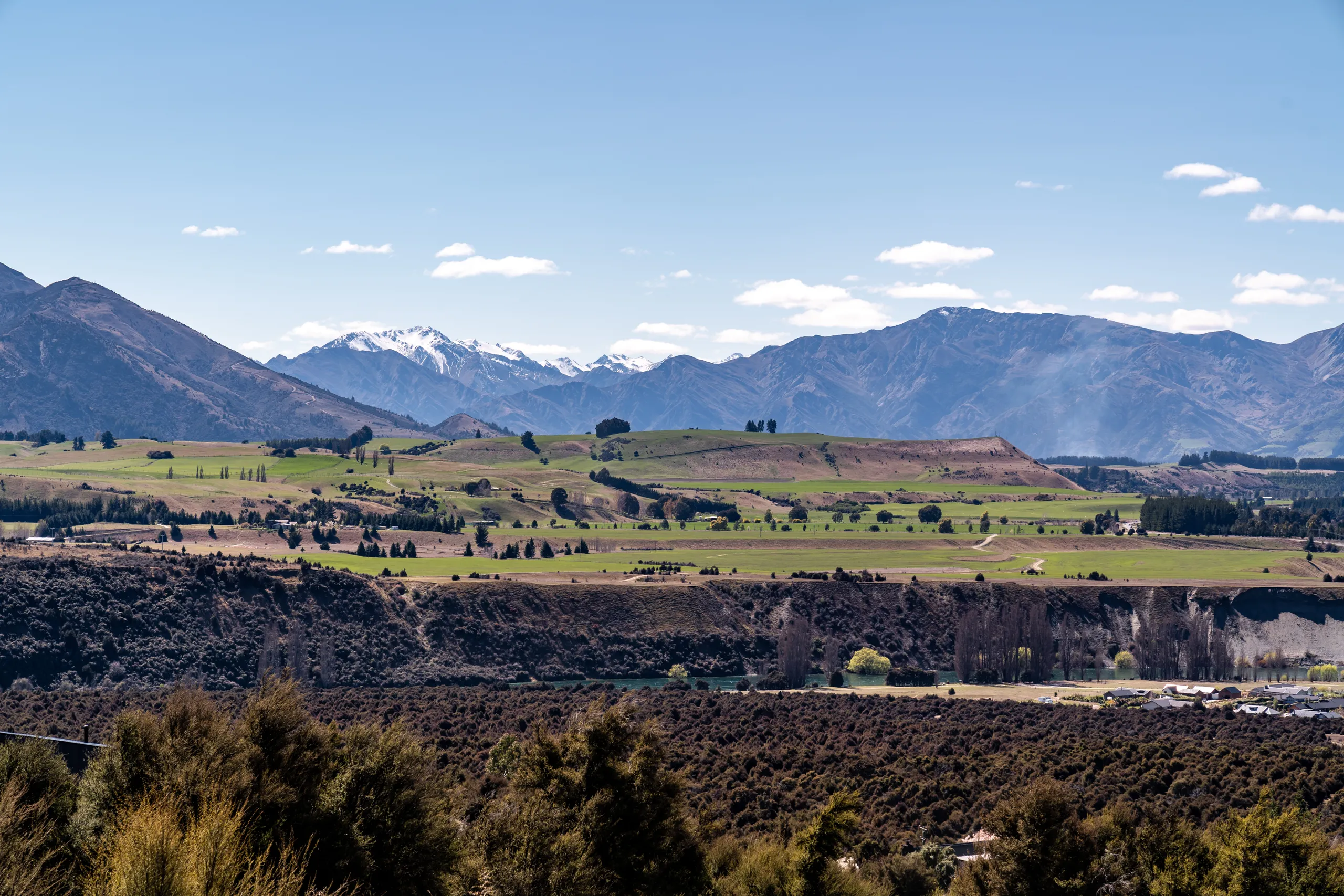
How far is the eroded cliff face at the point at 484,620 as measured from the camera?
129875mm

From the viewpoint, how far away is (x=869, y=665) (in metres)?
148

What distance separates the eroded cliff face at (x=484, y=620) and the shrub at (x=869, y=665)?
7.50 metres

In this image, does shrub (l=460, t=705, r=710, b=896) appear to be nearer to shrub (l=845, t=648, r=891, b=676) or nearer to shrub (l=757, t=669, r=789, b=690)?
shrub (l=757, t=669, r=789, b=690)

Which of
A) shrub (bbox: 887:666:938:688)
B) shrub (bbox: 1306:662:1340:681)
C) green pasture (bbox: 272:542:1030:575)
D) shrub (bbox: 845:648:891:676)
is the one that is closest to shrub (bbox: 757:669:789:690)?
shrub (bbox: 887:666:938:688)

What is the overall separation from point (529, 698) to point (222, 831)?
93.9 meters

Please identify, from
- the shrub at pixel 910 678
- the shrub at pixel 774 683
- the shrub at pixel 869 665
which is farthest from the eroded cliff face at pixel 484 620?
the shrub at pixel 910 678

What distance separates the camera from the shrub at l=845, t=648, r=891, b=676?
148000mm

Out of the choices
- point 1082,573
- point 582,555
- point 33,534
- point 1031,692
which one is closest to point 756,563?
point 582,555

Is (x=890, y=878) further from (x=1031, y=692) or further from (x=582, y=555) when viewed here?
(x=582, y=555)

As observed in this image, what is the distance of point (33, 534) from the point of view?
19238cm

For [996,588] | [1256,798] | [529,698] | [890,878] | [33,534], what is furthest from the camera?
[33,534]

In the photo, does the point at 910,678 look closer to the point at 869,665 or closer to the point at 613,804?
the point at 869,665

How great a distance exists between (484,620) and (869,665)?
4348cm

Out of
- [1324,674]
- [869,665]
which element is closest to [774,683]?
[869,665]
